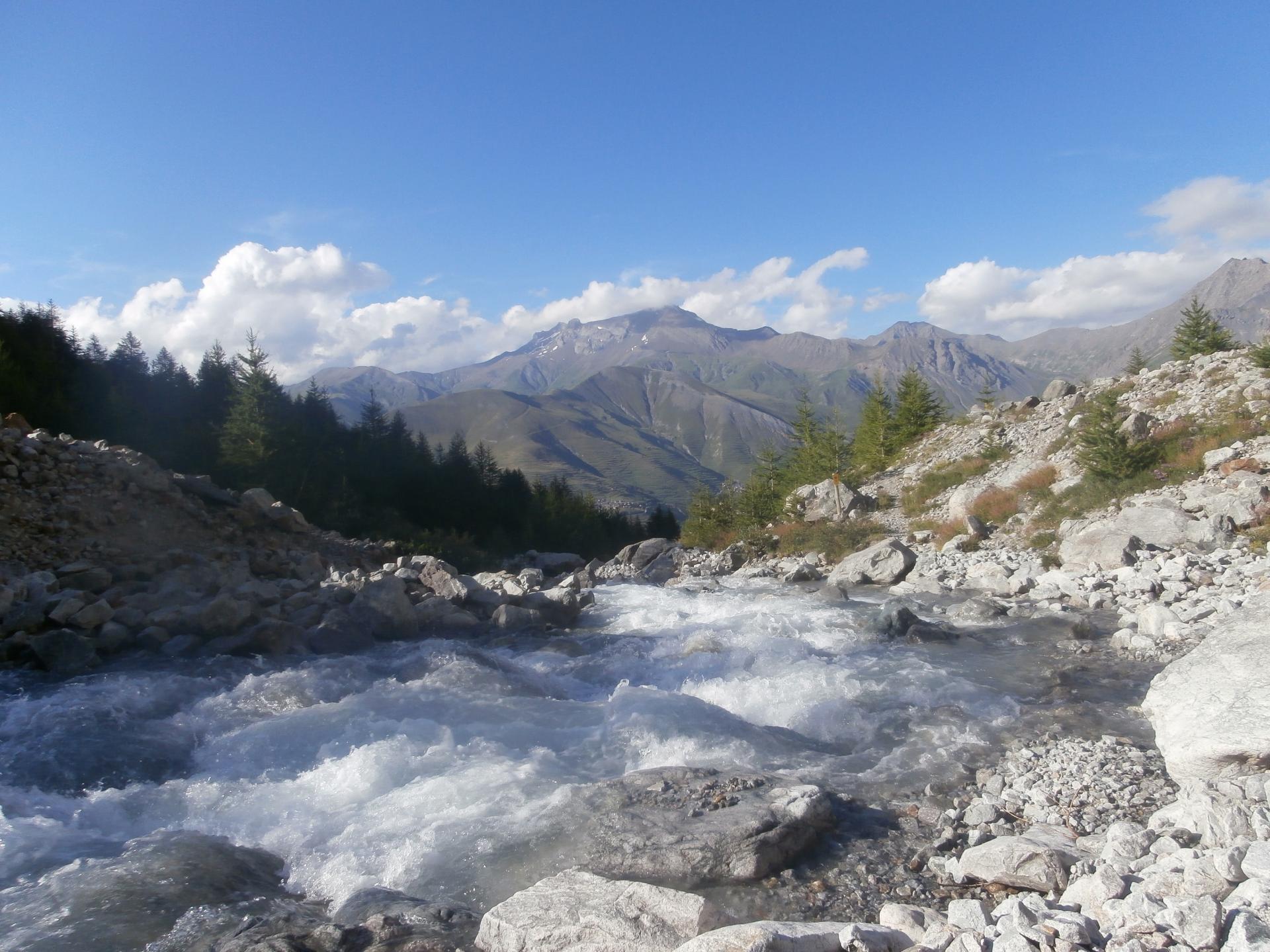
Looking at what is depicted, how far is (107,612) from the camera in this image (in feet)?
53.8

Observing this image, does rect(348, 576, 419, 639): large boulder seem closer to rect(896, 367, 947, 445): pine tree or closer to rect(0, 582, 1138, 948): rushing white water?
rect(0, 582, 1138, 948): rushing white water

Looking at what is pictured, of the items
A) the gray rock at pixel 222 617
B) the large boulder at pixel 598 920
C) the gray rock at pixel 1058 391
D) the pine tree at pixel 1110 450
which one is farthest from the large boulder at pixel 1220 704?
the gray rock at pixel 1058 391

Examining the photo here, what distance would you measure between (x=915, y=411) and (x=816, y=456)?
311 inches

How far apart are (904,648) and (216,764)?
1316cm

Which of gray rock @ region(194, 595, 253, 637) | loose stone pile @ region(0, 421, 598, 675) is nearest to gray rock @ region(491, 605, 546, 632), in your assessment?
loose stone pile @ region(0, 421, 598, 675)

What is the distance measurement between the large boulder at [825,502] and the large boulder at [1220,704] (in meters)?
27.0

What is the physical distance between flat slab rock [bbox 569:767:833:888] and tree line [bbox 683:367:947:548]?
29.2 metres

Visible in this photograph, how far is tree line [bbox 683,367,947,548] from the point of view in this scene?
40312 mm

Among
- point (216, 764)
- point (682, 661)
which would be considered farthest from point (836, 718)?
point (216, 764)

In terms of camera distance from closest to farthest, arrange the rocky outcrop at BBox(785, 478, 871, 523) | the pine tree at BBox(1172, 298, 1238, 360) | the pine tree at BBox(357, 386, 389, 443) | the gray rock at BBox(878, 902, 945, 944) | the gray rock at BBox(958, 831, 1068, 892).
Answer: the gray rock at BBox(878, 902, 945, 944), the gray rock at BBox(958, 831, 1068, 892), the rocky outcrop at BBox(785, 478, 871, 523), the pine tree at BBox(1172, 298, 1238, 360), the pine tree at BBox(357, 386, 389, 443)

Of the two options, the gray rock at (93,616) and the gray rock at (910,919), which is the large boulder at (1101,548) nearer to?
the gray rock at (910,919)

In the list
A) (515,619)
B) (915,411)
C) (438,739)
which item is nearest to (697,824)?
(438,739)

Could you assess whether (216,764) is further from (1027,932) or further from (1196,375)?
(1196,375)

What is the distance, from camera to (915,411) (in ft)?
162
